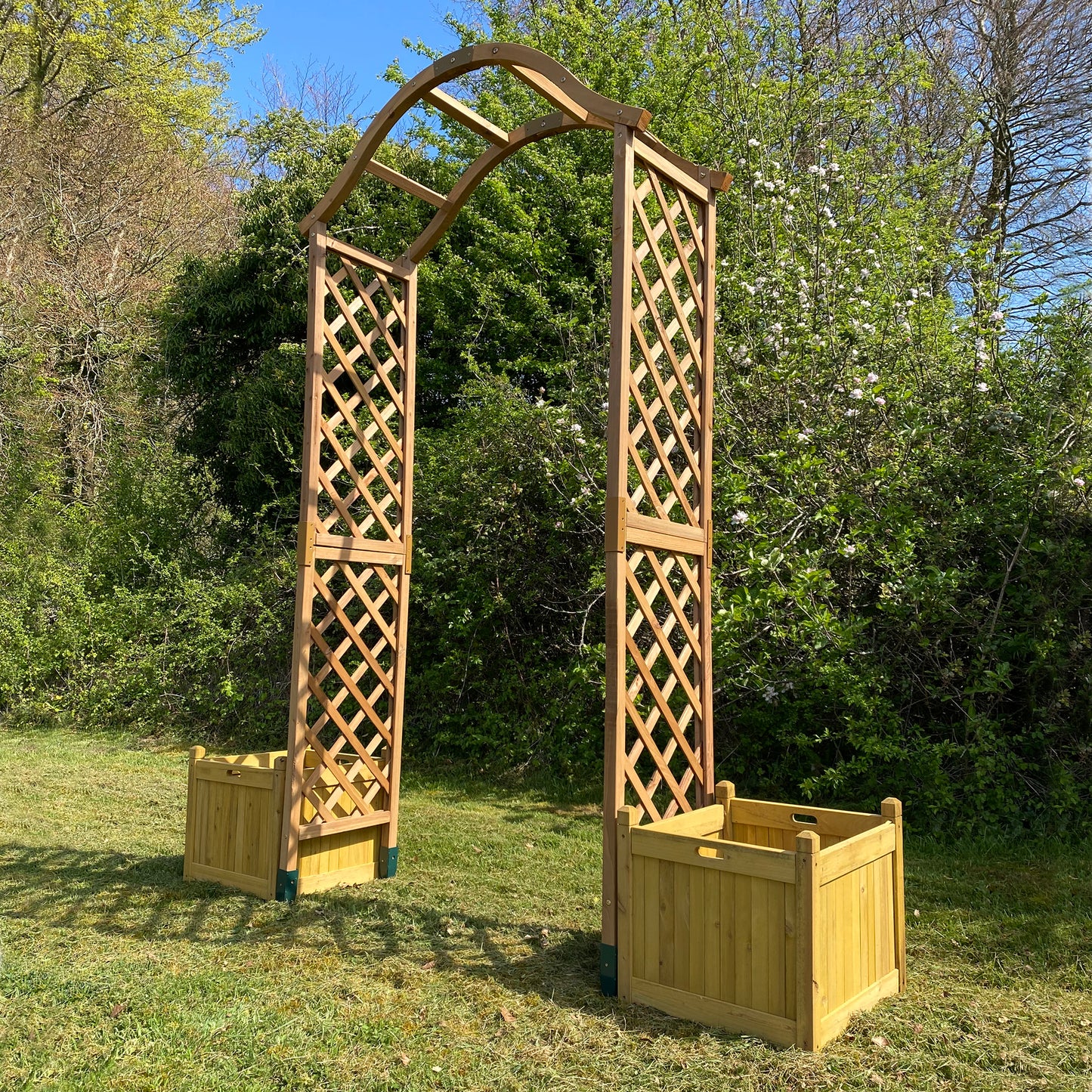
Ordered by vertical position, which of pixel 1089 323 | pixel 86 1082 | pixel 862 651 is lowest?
pixel 86 1082

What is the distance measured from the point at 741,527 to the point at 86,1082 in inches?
163

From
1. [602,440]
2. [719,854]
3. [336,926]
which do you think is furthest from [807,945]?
[602,440]

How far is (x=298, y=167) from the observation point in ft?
34.1

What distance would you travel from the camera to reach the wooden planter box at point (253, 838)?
12.6 ft

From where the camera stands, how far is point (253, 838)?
391 centimetres

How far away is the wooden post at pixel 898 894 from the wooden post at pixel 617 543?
32.3 inches

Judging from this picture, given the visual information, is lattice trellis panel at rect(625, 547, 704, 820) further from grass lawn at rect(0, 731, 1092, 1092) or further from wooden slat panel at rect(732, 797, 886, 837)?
grass lawn at rect(0, 731, 1092, 1092)

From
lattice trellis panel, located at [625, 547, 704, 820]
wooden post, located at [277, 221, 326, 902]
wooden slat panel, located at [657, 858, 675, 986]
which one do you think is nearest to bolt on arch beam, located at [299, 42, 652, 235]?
wooden post, located at [277, 221, 326, 902]

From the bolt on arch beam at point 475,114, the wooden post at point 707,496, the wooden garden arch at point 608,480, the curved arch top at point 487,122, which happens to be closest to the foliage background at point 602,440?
the wooden post at point 707,496

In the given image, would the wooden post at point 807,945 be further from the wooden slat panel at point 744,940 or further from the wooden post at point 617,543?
the wooden post at point 617,543

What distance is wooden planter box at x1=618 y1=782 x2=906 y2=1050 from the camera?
2.47m

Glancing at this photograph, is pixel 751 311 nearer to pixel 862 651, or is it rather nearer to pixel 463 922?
pixel 862 651

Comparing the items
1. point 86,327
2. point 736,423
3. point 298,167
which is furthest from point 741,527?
point 86,327

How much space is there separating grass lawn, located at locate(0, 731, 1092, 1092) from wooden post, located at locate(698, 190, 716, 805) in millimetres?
838
